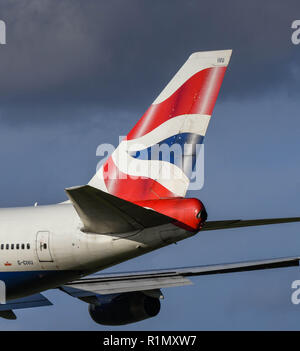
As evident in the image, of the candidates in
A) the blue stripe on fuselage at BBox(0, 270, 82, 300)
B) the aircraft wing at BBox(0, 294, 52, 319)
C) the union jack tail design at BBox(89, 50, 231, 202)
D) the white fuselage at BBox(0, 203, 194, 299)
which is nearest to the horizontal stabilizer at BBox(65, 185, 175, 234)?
→ the white fuselage at BBox(0, 203, 194, 299)

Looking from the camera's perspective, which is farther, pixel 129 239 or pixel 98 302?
pixel 98 302

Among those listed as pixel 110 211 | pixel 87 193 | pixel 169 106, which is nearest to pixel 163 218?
pixel 110 211

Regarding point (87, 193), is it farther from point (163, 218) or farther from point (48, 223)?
point (48, 223)

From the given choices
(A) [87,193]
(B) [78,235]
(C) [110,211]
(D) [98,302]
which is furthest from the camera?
(D) [98,302]

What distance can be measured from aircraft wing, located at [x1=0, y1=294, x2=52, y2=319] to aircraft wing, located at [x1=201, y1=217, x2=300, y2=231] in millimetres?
9836

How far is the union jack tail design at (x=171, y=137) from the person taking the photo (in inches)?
1254

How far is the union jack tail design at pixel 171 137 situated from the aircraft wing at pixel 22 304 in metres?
7.15

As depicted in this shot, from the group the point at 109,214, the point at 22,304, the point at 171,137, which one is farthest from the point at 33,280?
the point at 171,137

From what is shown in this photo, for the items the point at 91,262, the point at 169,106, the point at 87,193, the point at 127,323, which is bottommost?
the point at 127,323

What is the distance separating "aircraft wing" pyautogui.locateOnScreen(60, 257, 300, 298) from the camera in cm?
3941

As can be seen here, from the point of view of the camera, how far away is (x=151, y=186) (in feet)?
106

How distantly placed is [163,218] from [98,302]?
1341 centimetres

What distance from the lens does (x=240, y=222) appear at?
101ft

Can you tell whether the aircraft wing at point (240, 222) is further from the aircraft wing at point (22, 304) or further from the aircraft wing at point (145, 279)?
the aircraft wing at point (22, 304)
